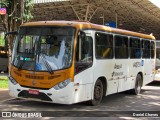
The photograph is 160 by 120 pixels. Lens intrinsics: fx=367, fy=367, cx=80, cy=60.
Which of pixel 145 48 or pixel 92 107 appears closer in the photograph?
pixel 92 107

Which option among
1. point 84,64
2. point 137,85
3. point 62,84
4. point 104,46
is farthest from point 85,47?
point 137,85

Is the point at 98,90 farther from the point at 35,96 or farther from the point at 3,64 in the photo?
the point at 3,64

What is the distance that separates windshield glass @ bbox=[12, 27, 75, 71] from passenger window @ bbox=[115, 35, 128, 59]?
3164 mm

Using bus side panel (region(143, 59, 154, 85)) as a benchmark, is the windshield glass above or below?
above

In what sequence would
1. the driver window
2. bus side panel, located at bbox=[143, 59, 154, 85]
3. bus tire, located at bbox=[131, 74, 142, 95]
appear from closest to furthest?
the driver window → bus tire, located at bbox=[131, 74, 142, 95] → bus side panel, located at bbox=[143, 59, 154, 85]

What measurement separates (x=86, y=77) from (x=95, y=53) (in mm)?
959

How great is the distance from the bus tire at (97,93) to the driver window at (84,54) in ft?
3.12

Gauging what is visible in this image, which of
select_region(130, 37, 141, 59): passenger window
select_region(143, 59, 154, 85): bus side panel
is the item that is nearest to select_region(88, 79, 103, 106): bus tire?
select_region(130, 37, 141, 59): passenger window

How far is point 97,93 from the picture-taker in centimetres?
1198

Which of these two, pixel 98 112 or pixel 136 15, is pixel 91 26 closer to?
pixel 98 112

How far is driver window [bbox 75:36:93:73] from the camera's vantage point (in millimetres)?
10656

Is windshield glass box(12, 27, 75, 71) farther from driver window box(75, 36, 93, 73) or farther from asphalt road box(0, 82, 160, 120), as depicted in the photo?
asphalt road box(0, 82, 160, 120)

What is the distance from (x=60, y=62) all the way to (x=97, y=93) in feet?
7.19

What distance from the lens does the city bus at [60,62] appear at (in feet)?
34.0
